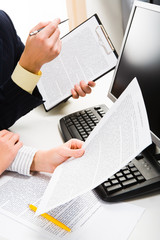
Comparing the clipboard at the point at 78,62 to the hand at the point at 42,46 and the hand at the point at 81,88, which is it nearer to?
the hand at the point at 81,88

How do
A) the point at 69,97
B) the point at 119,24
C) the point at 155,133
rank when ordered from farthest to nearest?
the point at 119,24 → the point at 69,97 → the point at 155,133

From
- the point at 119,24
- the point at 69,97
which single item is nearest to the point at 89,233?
the point at 69,97

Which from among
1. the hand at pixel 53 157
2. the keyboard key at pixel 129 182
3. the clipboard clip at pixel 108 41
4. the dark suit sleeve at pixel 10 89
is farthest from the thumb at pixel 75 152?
the clipboard clip at pixel 108 41

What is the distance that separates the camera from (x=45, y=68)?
1.08 m

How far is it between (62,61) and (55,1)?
2.45 ft

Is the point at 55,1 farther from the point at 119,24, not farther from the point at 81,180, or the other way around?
the point at 81,180

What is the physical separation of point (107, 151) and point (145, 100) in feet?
0.70

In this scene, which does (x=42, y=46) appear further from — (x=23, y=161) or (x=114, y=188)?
(x=114, y=188)

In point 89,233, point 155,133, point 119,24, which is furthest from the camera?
point 119,24

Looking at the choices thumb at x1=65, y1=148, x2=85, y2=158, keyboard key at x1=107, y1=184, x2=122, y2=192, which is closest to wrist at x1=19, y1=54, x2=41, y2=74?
→ thumb at x1=65, y1=148, x2=85, y2=158

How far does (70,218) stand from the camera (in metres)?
0.57

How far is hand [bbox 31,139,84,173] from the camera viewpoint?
0.67 metres

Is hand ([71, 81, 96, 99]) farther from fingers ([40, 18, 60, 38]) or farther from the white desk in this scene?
fingers ([40, 18, 60, 38])

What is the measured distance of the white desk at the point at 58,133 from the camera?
0.54 metres
